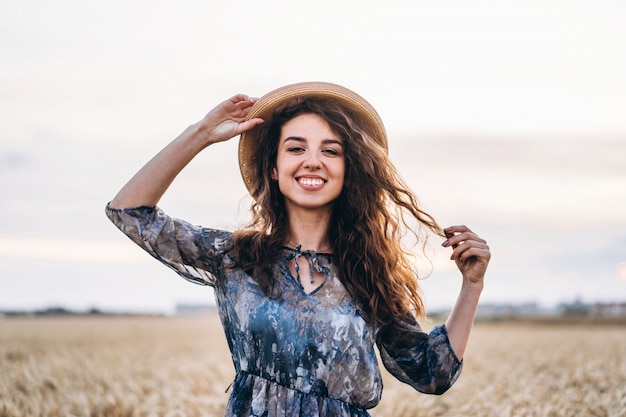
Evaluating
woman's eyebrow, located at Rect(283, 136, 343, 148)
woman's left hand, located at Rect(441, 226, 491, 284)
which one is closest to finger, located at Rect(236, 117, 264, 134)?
woman's eyebrow, located at Rect(283, 136, 343, 148)

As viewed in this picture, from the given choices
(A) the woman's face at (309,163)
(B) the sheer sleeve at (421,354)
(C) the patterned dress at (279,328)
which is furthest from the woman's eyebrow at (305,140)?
(B) the sheer sleeve at (421,354)

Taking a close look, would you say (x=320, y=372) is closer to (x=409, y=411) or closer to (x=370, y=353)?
(x=370, y=353)

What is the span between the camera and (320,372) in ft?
10.5

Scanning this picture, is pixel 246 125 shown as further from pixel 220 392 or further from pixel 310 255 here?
pixel 220 392

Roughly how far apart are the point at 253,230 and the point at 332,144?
47 cm

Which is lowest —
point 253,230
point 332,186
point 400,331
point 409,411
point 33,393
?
point 33,393

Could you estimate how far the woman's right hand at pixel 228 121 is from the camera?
333 centimetres

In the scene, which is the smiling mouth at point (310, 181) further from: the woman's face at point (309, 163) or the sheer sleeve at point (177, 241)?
the sheer sleeve at point (177, 241)

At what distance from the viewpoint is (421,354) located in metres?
3.63

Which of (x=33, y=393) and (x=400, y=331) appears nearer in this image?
(x=400, y=331)

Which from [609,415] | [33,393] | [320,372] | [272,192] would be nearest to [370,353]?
[320,372]

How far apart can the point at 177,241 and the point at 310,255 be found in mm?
527

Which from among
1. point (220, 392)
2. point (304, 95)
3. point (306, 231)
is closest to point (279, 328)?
point (306, 231)

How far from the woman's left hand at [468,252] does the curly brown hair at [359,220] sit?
164mm
